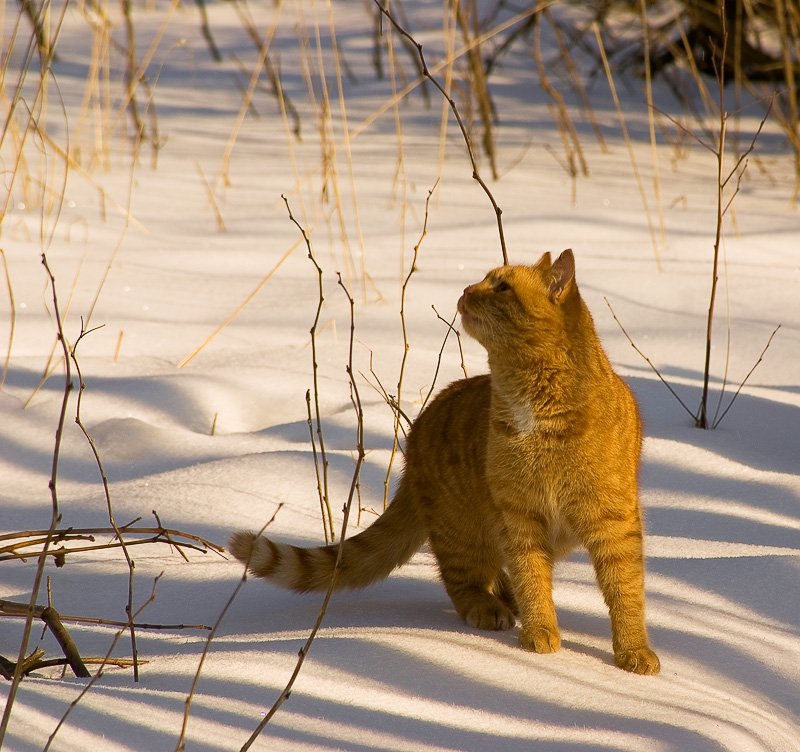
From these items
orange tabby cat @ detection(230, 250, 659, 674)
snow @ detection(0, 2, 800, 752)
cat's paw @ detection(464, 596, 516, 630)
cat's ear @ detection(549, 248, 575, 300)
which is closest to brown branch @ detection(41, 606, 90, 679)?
snow @ detection(0, 2, 800, 752)

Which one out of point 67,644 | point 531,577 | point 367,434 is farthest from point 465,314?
point 367,434

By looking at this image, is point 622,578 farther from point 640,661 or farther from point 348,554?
point 348,554

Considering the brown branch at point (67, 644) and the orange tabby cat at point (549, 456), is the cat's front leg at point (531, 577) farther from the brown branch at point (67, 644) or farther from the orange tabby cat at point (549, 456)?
the brown branch at point (67, 644)

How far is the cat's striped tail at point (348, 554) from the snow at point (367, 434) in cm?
7

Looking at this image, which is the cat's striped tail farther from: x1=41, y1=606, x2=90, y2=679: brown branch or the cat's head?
the cat's head

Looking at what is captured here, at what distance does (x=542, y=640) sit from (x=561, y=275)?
26.6 inches

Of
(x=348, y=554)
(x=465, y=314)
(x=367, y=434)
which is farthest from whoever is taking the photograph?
(x=367, y=434)

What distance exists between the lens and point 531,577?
202cm

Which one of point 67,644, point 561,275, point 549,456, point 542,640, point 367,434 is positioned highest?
point 561,275

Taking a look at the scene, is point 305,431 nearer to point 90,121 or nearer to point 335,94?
point 90,121

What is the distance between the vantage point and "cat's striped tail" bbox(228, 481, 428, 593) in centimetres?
220

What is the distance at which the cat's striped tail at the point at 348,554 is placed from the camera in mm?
2203

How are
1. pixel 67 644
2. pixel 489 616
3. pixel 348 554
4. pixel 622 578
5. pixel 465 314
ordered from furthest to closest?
pixel 348 554 → pixel 489 616 → pixel 465 314 → pixel 622 578 → pixel 67 644

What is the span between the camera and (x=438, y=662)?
1.90 meters
